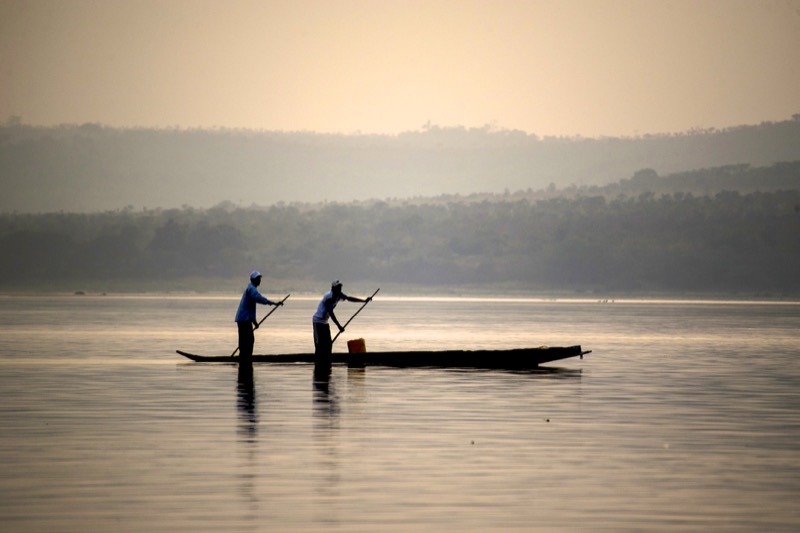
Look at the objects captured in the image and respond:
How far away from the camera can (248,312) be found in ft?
120

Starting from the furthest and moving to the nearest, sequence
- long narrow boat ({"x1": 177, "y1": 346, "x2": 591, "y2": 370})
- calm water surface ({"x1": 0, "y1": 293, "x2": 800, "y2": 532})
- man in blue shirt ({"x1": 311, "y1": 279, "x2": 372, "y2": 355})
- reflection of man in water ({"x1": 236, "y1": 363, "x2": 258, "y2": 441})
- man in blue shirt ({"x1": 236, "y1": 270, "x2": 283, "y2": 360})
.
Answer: long narrow boat ({"x1": 177, "y1": 346, "x2": 591, "y2": 370})
man in blue shirt ({"x1": 311, "y1": 279, "x2": 372, "y2": 355})
man in blue shirt ({"x1": 236, "y1": 270, "x2": 283, "y2": 360})
reflection of man in water ({"x1": 236, "y1": 363, "x2": 258, "y2": 441})
calm water surface ({"x1": 0, "y1": 293, "x2": 800, "y2": 532})

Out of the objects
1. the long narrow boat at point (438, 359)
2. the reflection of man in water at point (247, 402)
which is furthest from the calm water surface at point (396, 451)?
the long narrow boat at point (438, 359)

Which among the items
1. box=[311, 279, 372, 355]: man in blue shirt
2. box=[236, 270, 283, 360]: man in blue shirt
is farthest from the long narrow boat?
box=[236, 270, 283, 360]: man in blue shirt

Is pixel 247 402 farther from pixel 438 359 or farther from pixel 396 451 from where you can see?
pixel 438 359

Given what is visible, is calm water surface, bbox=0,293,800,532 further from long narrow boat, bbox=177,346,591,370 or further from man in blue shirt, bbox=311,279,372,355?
man in blue shirt, bbox=311,279,372,355

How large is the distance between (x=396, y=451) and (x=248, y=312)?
1694 centimetres

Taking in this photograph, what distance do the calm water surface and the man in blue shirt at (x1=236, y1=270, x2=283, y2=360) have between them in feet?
2.97

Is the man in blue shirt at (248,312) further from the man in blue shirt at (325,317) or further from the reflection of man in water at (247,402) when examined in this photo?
the man in blue shirt at (325,317)

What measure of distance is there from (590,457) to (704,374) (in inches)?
863

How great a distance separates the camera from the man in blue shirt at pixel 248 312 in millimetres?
36062

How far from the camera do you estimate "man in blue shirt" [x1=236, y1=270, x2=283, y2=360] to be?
36.1m

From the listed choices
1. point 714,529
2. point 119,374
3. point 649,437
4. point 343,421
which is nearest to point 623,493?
point 714,529

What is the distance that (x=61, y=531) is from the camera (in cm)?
1398

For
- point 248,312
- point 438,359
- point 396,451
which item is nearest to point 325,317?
point 248,312
